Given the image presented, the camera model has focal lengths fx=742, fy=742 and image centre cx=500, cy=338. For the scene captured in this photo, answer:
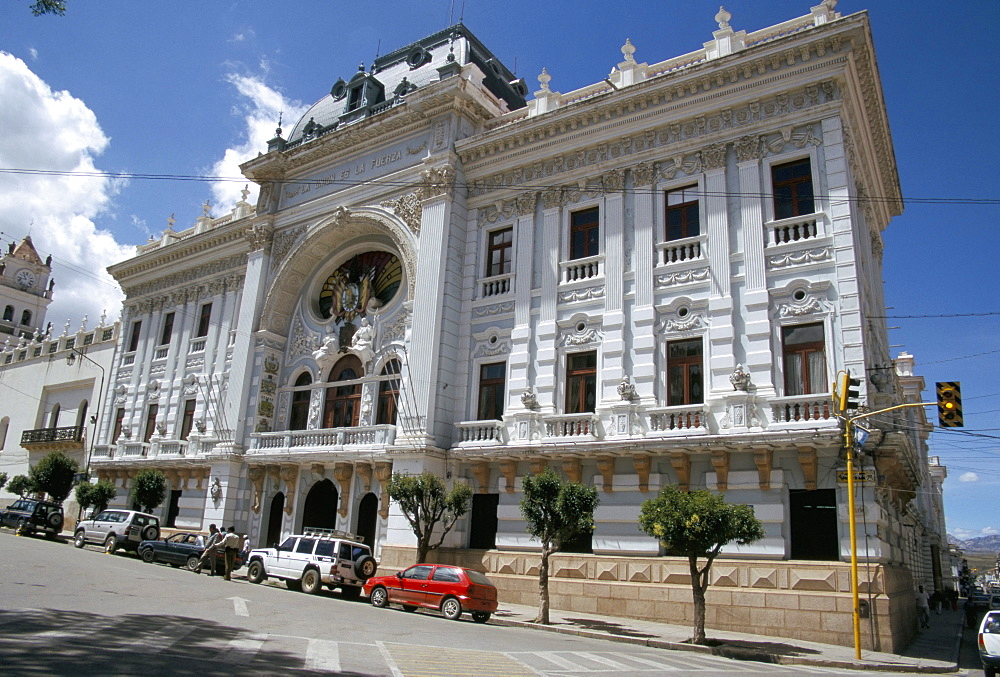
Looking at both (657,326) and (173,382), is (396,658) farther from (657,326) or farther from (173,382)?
(173,382)

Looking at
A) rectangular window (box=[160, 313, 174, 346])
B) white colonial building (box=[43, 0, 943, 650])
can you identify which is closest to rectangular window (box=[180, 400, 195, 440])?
white colonial building (box=[43, 0, 943, 650])

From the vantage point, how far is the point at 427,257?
87.8ft

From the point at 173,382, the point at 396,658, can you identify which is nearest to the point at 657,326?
the point at 396,658

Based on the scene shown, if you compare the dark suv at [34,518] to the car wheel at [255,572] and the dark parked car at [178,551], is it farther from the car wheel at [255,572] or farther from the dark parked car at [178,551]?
the car wheel at [255,572]

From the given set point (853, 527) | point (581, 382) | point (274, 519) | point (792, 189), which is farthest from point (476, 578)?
point (274, 519)

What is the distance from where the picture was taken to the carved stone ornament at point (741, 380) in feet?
63.2

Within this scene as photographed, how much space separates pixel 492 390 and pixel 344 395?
23.8 ft

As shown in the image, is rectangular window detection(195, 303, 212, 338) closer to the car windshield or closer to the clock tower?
the car windshield

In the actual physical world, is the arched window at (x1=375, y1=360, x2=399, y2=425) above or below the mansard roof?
below

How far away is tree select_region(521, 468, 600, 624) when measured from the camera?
742 inches

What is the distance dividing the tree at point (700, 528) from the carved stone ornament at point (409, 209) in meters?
15.3

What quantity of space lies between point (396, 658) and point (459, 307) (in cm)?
1716

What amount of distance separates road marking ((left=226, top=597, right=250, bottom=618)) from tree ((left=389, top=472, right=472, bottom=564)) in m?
6.05

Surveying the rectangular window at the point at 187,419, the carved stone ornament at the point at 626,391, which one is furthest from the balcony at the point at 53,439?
the carved stone ornament at the point at 626,391
